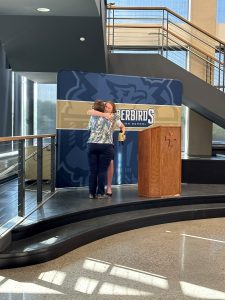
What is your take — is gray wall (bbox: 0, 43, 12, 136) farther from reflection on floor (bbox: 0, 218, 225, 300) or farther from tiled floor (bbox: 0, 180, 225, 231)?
reflection on floor (bbox: 0, 218, 225, 300)

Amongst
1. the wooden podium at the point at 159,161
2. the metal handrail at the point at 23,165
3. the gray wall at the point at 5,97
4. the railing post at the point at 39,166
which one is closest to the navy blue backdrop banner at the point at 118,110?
the metal handrail at the point at 23,165

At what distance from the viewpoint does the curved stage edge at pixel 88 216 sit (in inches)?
154

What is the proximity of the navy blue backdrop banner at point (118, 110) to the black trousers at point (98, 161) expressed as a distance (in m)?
0.70

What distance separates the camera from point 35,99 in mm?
10234

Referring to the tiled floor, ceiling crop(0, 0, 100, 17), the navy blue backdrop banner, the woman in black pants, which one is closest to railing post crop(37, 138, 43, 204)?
the tiled floor

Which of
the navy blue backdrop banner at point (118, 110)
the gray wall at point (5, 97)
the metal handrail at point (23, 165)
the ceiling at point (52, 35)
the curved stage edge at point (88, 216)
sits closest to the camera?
the curved stage edge at point (88, 216)

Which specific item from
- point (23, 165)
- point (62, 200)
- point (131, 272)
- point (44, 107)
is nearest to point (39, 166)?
point (62, 200)

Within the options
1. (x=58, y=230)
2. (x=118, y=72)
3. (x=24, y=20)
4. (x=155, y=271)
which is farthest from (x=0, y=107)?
(x=155, y=271)

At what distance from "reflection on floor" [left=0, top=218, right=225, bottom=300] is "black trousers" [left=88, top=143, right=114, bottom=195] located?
1065 millimetres

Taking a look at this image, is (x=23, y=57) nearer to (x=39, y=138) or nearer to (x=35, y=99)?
(x=35, y=99)

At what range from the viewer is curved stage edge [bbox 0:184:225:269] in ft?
12.9

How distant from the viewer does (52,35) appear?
23.2 ft

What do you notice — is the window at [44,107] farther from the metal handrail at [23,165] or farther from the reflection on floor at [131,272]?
the reflection on floor at [131,272]

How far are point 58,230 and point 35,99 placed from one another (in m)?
6.22
